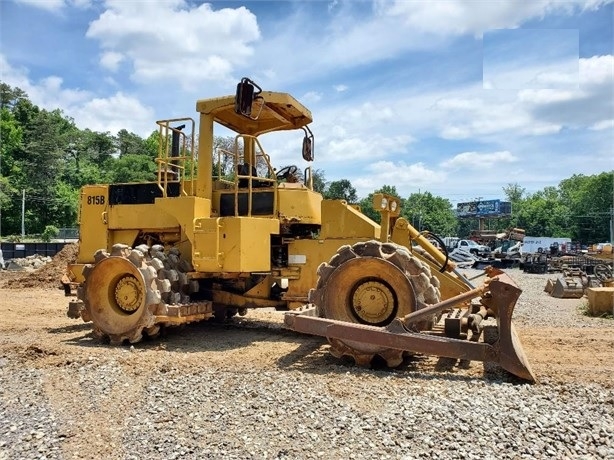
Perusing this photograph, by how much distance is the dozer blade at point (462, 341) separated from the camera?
550 cm

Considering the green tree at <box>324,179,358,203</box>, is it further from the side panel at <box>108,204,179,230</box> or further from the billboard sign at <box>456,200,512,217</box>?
the side panel at <box>108,204,179,230</box>

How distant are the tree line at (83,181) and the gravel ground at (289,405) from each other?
31.4 meters

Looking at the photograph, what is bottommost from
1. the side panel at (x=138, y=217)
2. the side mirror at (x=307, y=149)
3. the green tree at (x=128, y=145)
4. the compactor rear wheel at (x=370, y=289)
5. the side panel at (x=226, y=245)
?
the compactor rear wheel at (x=370, y=289)

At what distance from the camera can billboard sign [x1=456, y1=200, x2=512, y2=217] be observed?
80.3m

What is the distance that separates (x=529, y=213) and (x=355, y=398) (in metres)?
85.0

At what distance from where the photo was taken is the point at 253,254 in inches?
316

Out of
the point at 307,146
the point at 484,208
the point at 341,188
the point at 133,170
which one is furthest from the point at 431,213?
the point at 307,146

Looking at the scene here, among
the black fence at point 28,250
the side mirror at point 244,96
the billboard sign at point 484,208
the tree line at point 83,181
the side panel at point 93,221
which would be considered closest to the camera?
the side mirror at point 244,96

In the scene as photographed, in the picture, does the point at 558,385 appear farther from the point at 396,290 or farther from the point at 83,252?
the point at 83,252

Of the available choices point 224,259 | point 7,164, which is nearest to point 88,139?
point 7,164

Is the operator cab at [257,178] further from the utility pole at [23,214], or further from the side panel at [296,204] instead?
the utility pole at [23,214]

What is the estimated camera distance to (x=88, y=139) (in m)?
69.6

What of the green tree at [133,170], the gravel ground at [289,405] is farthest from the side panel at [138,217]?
the green tree at [133,170]

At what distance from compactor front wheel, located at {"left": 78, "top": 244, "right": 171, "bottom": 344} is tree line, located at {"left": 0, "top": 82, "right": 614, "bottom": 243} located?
98.2 feet
